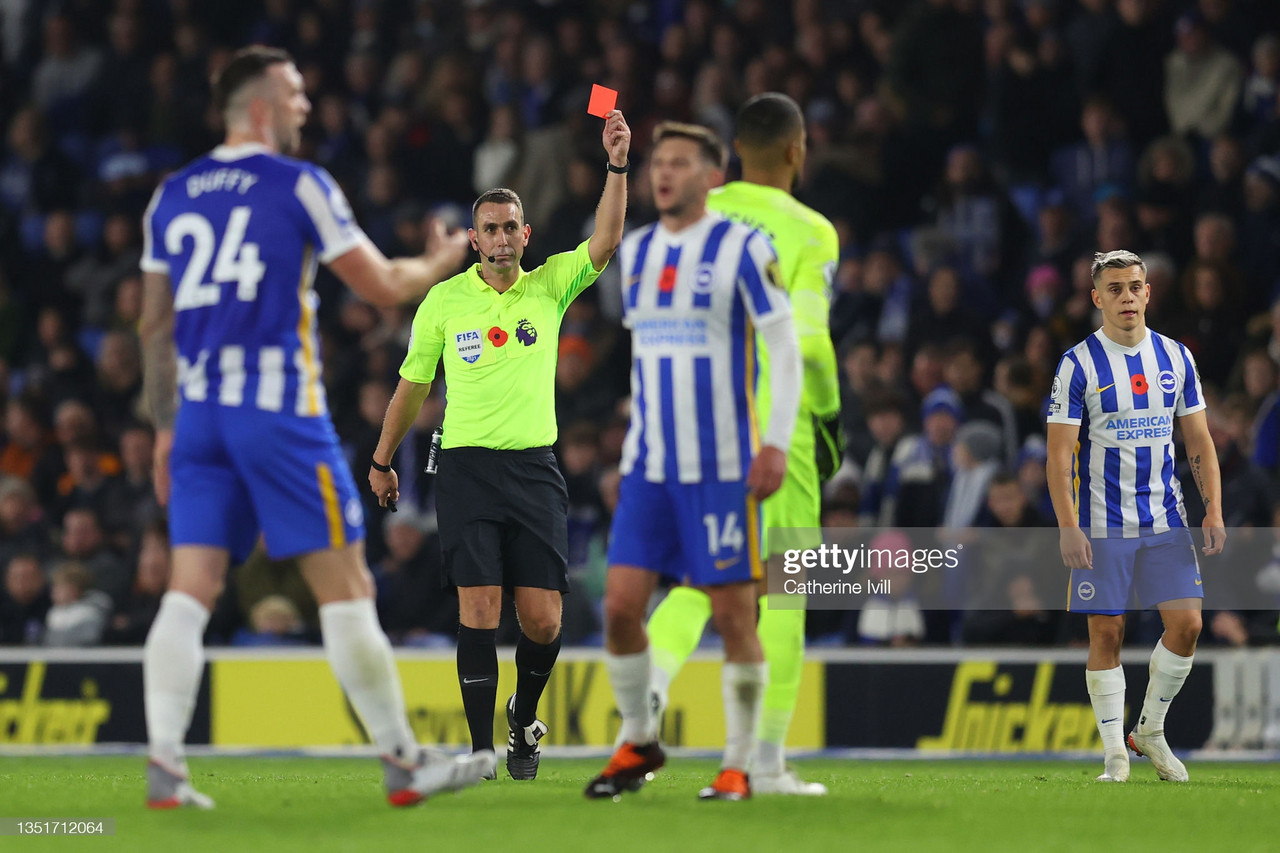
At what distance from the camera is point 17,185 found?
16969 mm

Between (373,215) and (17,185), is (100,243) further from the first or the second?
(373,215)

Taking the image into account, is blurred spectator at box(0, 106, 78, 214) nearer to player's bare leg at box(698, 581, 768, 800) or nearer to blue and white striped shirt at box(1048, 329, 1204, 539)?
blue and white striped shirt at box(1048, 329, 1204, 539)

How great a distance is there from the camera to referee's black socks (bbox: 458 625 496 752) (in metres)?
7.49

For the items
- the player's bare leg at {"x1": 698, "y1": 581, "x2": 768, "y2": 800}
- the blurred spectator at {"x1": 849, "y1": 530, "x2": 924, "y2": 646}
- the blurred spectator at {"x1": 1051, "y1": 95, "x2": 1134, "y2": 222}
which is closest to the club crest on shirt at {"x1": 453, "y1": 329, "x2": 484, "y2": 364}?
the player's bare leg at {"x1": 698, "y1": 581, "x2": 768, "y2": 800}

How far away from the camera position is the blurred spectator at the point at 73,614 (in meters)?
12.2

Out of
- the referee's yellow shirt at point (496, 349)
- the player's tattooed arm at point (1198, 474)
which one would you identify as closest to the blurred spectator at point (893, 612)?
the player's tattooed arm at point (1198, 474)

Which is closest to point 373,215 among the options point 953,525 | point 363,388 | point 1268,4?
point 363,388

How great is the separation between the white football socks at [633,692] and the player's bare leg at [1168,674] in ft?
10.3

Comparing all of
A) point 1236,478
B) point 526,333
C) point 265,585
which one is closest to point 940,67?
point 1236,478

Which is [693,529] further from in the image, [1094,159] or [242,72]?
[1094,159]

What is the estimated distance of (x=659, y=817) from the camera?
5.54m

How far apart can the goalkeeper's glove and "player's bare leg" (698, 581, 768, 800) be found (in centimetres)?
82

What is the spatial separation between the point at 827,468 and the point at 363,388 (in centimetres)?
722

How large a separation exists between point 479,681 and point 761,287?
105 inches
